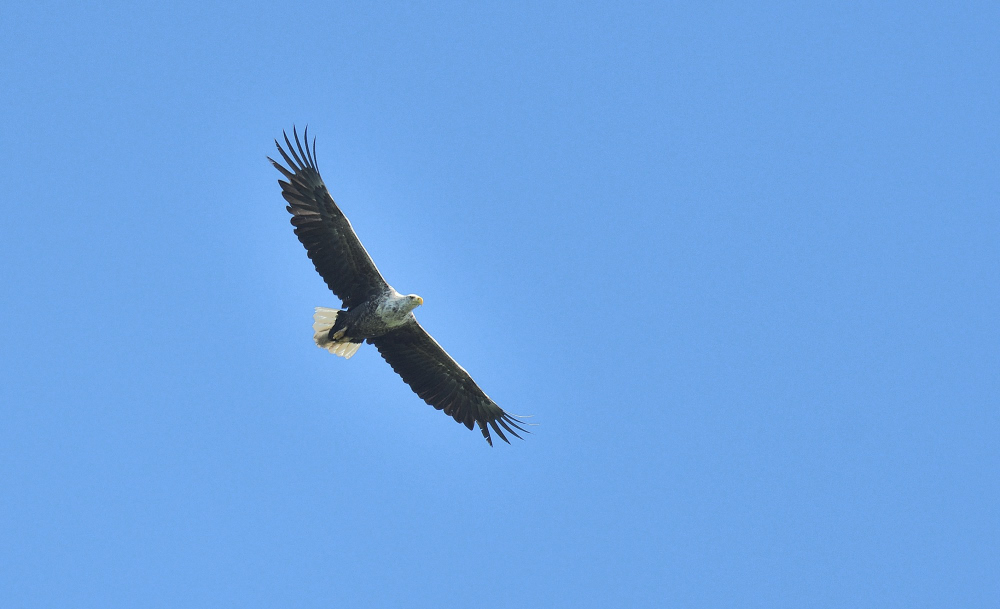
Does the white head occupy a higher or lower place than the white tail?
higher

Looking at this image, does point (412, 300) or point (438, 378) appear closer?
point (412, 300)

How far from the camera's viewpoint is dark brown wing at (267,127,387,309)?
16.0 m

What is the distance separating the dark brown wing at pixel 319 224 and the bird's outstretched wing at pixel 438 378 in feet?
3.59

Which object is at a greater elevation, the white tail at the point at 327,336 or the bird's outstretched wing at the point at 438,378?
the bird's outstretched wing at the point at 438,378

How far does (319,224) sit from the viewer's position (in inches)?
632

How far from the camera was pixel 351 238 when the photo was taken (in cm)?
Answer: 1605

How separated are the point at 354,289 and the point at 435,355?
170cm

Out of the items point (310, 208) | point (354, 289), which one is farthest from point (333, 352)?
point (310, 208)

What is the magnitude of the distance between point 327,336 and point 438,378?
1918 millimetres

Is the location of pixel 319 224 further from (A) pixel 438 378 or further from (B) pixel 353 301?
(A) pixel 438 378

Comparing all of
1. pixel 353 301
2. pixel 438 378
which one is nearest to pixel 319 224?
pixel 353 301

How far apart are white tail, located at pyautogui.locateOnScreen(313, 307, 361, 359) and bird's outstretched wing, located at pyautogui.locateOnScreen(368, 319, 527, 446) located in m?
0.37

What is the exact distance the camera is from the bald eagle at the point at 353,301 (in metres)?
16.0

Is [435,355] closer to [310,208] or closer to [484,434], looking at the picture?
[484,434]
